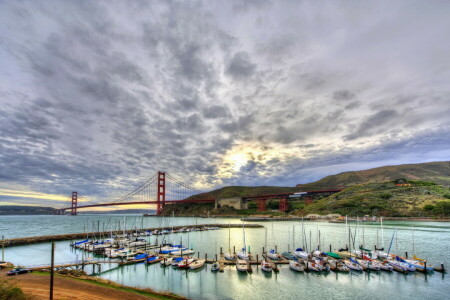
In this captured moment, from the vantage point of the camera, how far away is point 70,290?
22875mm

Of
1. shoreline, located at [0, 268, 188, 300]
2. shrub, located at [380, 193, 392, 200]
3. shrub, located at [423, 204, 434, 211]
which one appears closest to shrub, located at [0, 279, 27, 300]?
shoreline, located at [0, 268, 188, 300]

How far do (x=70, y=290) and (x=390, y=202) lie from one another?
14753 centimetres

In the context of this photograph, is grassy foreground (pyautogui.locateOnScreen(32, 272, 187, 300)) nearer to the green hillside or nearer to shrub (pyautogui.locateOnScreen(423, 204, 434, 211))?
the green hillside

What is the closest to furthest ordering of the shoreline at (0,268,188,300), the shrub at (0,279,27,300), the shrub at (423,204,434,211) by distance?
the shrub at (0,279,27,300) → the shoreline at (0,268,188,300) → the shrub at (423,204,434,211)

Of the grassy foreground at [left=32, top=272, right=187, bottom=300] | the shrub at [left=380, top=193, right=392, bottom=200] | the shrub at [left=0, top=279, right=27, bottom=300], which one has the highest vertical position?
the shrub at [left=0, top=279, right=27, bottom=300]

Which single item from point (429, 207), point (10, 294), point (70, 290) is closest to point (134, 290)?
point (70, 290)

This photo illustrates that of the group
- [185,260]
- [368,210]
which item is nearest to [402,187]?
[368,210]

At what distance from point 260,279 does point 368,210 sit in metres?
121

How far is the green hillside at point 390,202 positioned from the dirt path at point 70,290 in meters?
133

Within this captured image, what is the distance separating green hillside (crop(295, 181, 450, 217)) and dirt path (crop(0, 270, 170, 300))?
13319cm

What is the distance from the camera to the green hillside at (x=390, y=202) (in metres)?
114

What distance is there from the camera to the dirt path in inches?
838

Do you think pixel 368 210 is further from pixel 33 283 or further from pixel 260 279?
pixel 33 283

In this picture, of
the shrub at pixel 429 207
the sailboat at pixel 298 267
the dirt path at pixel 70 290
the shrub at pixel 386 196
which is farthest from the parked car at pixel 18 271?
the shrub at pixel 386 196
